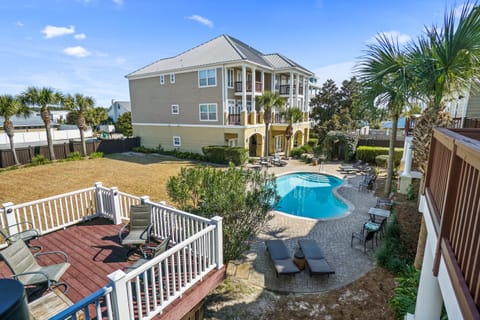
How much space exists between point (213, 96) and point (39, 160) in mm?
16053

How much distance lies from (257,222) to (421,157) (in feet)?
16.9

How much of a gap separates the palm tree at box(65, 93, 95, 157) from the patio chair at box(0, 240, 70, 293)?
2164cm

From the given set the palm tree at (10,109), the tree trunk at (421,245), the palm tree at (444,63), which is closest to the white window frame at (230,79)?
the palm tree at (10,109)

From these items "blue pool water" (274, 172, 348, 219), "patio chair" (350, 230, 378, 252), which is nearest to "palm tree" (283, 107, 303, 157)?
"blue pool water" (274, 172, 348, 219)

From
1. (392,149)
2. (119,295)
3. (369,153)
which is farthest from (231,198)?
(369,153)

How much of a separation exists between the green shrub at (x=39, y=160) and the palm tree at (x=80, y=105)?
334cm

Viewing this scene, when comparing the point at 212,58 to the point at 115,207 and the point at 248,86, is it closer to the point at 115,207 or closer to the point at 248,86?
the point at 248,86

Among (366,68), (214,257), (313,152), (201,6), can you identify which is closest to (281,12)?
(201,6)

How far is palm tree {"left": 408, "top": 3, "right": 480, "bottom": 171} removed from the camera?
17.3 ft

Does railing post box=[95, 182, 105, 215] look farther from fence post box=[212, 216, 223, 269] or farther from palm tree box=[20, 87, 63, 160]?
palm tree box=[20, 87, 63, 160]

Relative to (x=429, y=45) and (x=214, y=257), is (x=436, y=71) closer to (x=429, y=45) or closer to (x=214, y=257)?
(x=429, y=45)

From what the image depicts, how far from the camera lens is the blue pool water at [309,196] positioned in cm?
1314

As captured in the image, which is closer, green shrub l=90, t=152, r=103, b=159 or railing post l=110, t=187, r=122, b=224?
railing post l=110, t=187, r=122, b=224

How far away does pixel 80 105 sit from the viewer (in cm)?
2297
